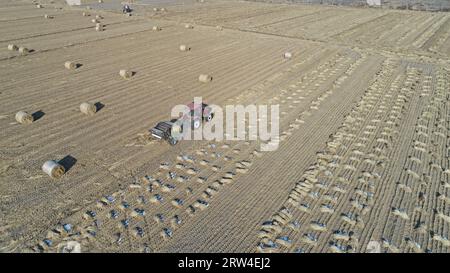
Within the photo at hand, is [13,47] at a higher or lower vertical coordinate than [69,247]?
higher

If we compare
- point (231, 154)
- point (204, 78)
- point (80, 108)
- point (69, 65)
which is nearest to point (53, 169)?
point (80, 108)

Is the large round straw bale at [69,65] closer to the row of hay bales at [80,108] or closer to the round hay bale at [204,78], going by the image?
the row of hay bales at [80,108]

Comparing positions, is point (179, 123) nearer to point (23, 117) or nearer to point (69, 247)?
point (69, 247)

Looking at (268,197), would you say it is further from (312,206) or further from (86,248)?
(86,248)

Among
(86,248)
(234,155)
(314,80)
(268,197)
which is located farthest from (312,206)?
(314,80)

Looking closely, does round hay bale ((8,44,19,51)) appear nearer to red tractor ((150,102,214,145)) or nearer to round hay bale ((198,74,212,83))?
round hay bale ((198,74,212,83))

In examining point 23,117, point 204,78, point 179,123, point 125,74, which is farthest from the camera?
point 125,74
